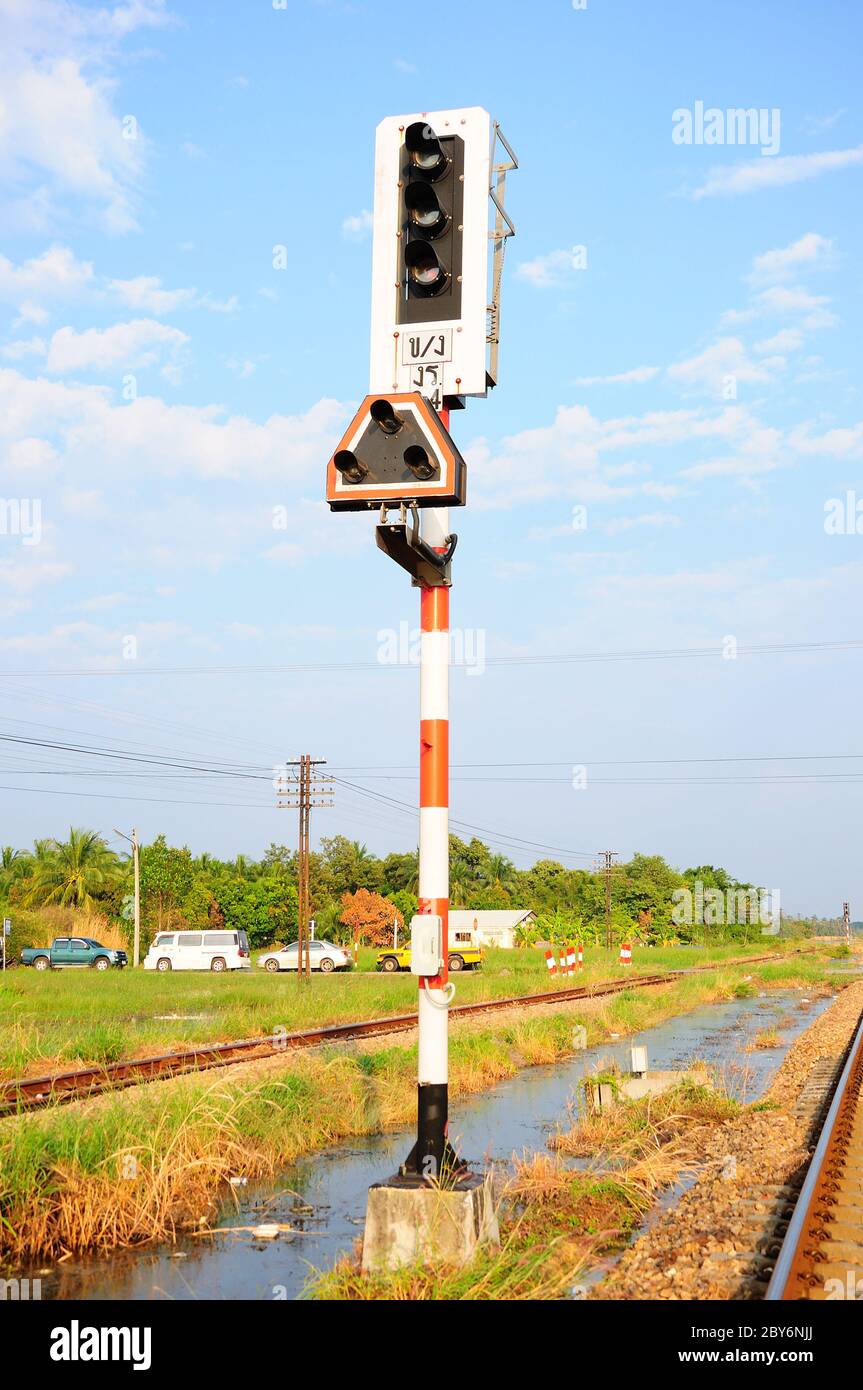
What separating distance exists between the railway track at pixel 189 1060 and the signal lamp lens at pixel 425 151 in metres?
6.26

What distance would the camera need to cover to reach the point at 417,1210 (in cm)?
550

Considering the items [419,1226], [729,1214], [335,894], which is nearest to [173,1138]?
[419,1226]

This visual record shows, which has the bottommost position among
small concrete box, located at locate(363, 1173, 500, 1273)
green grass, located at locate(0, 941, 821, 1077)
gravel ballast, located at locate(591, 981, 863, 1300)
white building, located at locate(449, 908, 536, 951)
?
white building, located at locate(449, 908, 536, 951)

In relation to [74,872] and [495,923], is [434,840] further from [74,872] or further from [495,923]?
[495,923]

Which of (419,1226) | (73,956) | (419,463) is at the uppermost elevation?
(419,463)

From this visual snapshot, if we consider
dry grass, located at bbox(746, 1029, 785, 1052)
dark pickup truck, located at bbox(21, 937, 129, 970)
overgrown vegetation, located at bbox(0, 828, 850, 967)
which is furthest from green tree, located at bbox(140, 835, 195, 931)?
dry grass, located at bbox(746, 1029, 785, 1052)

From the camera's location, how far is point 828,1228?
662cm

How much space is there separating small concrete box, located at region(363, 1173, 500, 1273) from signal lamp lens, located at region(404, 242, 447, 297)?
15.4 ft

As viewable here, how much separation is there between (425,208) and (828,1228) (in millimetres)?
6197

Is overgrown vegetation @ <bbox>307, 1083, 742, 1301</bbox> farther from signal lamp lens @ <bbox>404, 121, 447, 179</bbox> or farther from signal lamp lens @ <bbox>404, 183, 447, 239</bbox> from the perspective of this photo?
signal lamp lens @ <bbox>404, 121, 447, 179</bbox>

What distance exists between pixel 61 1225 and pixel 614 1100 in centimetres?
572

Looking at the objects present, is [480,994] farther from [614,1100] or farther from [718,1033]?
[614,1100]

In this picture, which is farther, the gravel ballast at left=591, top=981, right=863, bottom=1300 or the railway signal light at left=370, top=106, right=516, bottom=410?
the railway signal light at left=370, top=106, right=516, bottom=410

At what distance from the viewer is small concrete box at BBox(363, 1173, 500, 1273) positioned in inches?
213
